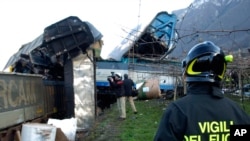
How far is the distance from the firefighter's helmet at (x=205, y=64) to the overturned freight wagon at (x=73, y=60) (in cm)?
1032

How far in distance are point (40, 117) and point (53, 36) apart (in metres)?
3.50

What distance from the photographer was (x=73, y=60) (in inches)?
506

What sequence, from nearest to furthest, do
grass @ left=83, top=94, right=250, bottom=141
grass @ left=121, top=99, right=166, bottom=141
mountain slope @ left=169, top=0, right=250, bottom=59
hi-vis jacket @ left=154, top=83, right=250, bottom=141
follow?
hi-vis jacket @ left=154, top=83, right=250, bottom=141
mountain slope @ left=169, top=0, right=250, bottom=59
grass @ left=121, top=99, right=166, bottom=141
grass @ left=83, top=94, right=250, bottom=141

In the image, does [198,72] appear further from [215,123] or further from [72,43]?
[72,43]

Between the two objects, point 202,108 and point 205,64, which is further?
point 205,64

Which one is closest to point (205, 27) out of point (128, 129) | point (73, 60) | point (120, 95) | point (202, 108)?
point (202, 108)

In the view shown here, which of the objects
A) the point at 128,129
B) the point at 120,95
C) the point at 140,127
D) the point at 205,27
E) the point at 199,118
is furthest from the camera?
the point at 120,95

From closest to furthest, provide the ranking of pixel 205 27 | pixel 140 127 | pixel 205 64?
pixel 205 64 → pixel 205 27 → pixel 140 127

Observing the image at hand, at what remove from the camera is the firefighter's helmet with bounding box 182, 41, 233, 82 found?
2.43 meters

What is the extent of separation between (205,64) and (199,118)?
1.31ft

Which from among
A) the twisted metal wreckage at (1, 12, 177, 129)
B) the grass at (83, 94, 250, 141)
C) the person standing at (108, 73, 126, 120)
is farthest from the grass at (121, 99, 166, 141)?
Result: the twisted metal wreckage at (1, 12, 177, 129)

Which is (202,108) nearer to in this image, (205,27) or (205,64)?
(205,64)

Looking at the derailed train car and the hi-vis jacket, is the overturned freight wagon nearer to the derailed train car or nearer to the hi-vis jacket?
the derailed train car

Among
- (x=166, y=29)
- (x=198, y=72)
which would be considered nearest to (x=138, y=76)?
(x=166, y=29)
